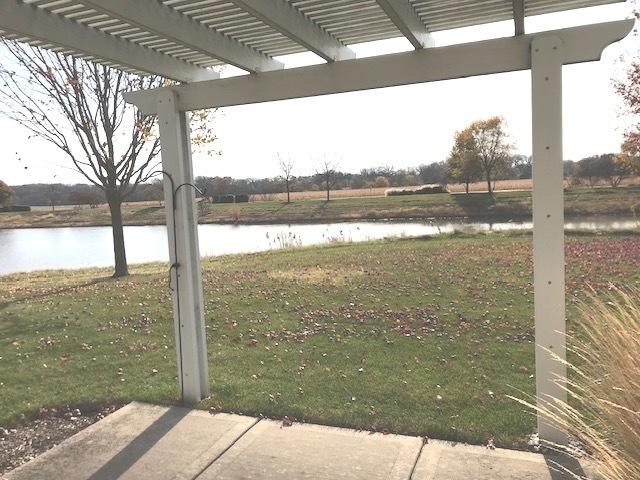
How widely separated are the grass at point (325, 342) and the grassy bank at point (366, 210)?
2383 cm

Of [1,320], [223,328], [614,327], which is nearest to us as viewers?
[614,327]

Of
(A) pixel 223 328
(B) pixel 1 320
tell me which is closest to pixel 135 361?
(A) pixel 223 328

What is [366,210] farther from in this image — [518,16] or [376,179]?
[518,16]

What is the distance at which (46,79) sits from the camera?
12.7 metres

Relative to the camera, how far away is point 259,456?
357cm

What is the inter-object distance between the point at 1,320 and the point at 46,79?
6929 mm

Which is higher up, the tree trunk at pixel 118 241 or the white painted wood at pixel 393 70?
the white painted wood at pixel 393 70

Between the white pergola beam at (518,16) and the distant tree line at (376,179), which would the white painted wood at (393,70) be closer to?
the white pergola beam at (518,16)

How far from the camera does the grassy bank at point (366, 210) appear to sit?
34.6 m

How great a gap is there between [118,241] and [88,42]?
35.9 feet

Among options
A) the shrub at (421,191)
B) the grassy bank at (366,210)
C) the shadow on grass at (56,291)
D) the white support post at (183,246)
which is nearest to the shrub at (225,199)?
the grassy bank at (366,210)

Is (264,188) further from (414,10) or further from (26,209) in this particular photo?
(414,10)

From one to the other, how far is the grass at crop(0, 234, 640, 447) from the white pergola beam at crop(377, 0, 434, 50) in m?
2.78

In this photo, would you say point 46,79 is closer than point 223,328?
No
